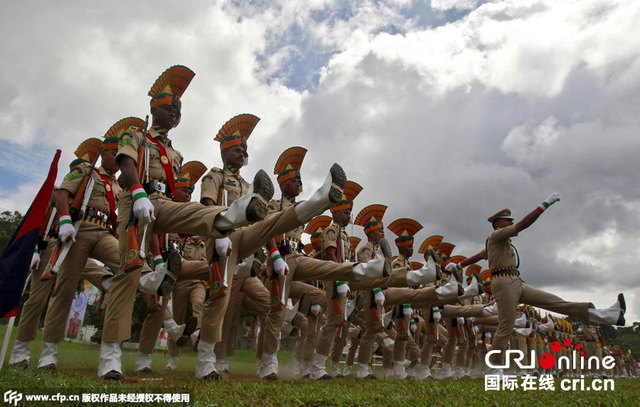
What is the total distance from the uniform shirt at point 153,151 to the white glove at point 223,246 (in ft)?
3.22

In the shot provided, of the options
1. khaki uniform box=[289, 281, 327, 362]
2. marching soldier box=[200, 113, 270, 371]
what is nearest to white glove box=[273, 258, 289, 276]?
marching soldier box=[200, 113, 270, 371]

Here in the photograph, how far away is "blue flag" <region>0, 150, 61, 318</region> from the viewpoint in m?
3.73

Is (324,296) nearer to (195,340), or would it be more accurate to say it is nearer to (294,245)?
(294,245)

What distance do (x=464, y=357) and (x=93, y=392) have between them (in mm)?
11724

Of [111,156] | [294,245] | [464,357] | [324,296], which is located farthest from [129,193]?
[464,357]

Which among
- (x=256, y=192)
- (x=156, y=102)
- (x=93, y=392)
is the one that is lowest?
(x=93, y=392)

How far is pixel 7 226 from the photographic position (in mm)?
37219

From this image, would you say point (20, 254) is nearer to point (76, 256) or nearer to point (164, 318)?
point (76, 256)

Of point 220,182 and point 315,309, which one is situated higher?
point 220,182

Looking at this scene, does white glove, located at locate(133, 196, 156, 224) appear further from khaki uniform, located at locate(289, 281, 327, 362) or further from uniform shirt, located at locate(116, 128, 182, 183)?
khaki uniform, located at locate(289, 281, 327, 362)

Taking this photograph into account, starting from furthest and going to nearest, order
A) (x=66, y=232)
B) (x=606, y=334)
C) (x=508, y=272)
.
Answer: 1. (x=606, y=334)
2. (x=508, y=272)
3. (x=66, y=232)

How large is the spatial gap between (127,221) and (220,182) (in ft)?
5.15

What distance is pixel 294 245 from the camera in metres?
7.68

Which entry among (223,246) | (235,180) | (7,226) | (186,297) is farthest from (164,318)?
(7,226)
